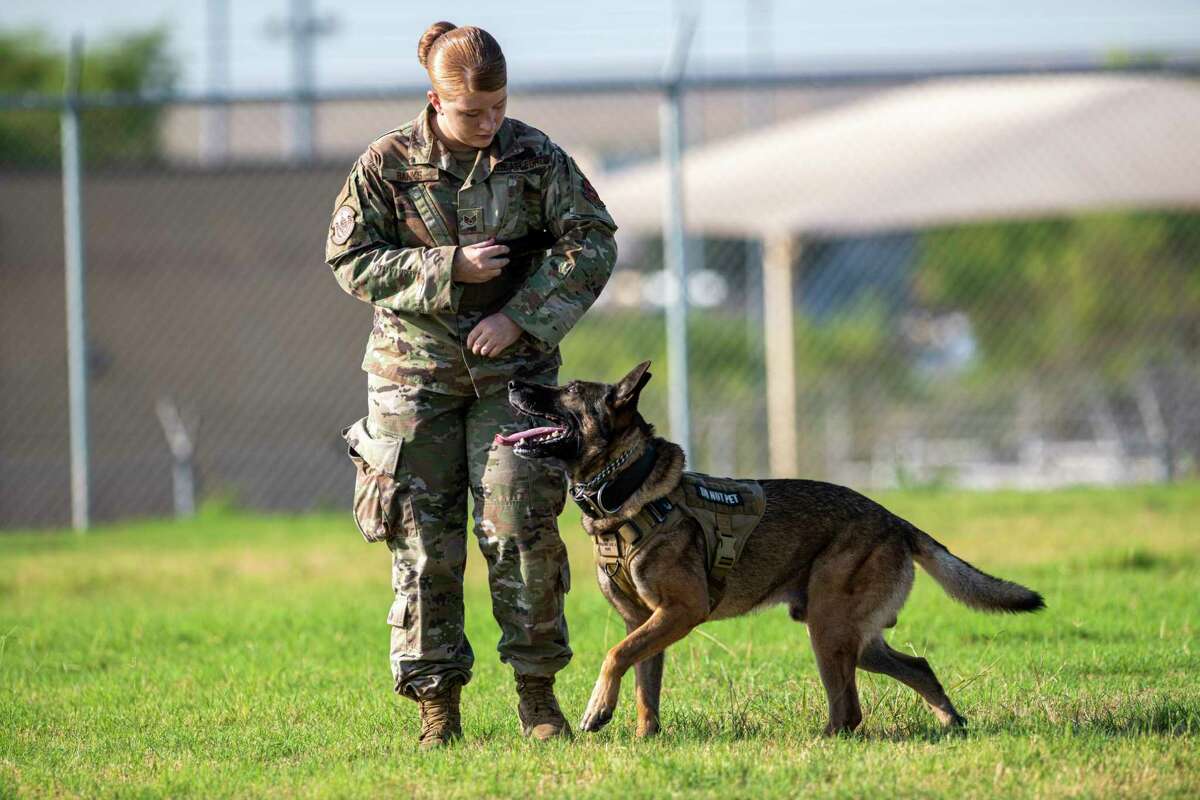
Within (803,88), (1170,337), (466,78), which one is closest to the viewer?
(466,78)

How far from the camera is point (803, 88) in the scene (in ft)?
32.8

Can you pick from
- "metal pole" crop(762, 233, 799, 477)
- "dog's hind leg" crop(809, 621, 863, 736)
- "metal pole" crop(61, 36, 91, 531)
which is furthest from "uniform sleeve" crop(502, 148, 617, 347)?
"metal pole" crop(762, 233, 799, 477)

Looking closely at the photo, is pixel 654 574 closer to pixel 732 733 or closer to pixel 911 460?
pixel 732 733

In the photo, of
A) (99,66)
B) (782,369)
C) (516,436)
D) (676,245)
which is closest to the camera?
(516,436)

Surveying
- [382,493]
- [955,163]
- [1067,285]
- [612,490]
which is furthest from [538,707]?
[1067,285]

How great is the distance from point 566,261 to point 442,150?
511 millimetres

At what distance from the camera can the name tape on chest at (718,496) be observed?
191 inches

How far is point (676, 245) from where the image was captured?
986cm

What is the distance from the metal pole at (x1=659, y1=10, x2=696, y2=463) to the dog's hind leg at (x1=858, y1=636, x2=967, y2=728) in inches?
185

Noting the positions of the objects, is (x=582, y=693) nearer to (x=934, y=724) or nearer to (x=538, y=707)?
(x=538, y=707)

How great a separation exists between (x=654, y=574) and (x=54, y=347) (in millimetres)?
10316

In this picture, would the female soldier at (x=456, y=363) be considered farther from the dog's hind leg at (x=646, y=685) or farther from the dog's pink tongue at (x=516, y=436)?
the dog's hind leg at (x=646, y=685)

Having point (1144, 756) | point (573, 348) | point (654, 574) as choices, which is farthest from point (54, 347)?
point (1144, 756)

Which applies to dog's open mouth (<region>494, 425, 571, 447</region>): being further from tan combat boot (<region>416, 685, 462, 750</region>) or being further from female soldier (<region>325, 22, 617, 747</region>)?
tan combat boot (<region>416, 685, 462, 750</region>)
